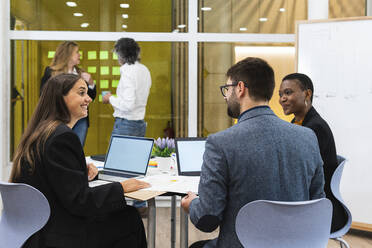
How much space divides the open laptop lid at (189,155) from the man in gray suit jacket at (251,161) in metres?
1.04

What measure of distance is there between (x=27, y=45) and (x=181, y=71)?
1.85 metres

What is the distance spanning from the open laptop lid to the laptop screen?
0.73 ft

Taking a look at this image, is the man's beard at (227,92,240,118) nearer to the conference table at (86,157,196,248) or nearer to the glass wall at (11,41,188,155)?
the conference table at (86,157,196,248)

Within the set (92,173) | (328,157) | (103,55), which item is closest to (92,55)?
(103,55)

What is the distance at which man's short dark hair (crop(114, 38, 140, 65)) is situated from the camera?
4238 millimetres

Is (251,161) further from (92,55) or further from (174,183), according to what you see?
(92,55)

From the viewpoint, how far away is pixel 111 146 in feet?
9.03

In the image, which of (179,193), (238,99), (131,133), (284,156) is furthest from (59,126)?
(131,133)

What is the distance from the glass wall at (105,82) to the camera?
4945 millimetres

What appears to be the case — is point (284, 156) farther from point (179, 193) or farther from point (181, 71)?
point (181, 71)

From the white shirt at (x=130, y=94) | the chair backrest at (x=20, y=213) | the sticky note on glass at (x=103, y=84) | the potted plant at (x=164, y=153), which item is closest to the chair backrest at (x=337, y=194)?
the potted plant at (x=164, y=153)

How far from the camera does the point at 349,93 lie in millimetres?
4082

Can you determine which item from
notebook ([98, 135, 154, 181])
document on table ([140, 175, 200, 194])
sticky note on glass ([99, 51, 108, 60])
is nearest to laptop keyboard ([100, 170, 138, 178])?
notebook ([98, 135, 154, 181])

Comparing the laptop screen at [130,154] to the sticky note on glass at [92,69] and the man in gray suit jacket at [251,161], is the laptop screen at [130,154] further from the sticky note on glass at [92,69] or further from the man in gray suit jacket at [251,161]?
the sticky note on glass at [92,69]
